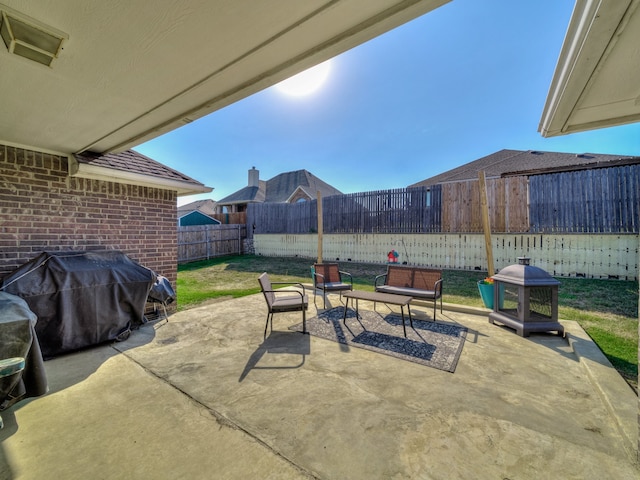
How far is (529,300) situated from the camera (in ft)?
13.0

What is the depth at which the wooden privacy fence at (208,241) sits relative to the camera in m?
13.5

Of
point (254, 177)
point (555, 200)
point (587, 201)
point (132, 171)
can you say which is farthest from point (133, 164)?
point (254, 177)

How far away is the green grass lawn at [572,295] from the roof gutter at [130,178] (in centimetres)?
251

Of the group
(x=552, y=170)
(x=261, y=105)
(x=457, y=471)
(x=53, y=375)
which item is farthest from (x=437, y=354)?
(x=552, y=170)

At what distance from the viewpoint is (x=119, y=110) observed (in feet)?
8.73

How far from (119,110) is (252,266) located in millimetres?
9636

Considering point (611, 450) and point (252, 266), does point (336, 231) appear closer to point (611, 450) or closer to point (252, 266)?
point (252, 266)

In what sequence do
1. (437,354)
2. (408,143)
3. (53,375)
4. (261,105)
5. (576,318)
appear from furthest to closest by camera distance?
(408,143) → (261,105) → (576,318) → (437,354) → (53,375)

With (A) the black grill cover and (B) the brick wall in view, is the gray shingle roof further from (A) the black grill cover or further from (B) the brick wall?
(A) the black grill cover

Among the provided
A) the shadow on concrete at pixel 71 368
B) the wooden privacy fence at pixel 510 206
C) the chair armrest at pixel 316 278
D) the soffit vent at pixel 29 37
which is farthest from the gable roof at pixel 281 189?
the soffit vent at pixel 29 37

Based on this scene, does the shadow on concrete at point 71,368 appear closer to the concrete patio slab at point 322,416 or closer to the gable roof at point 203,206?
the concrete patio slab at point 322,416

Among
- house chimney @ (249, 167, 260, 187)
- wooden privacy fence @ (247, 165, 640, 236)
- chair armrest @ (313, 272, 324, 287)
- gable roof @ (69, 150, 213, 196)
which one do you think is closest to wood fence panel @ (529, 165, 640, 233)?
wooden privacy fence @ (247, 165, 640, 236)

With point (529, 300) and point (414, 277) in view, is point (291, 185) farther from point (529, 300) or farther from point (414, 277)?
point (529, 300)

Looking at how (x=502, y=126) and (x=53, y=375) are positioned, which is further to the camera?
(x=502, y=126)
